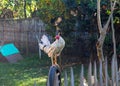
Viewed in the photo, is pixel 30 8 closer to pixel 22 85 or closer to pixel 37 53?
pixel 37 53

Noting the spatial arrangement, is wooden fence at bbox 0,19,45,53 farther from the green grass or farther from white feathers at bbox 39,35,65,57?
white feathers at bbox 39,35,65,57

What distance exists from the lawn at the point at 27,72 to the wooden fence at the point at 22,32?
99 centimetres

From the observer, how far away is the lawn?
730cm

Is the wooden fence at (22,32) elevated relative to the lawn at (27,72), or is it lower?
elevated

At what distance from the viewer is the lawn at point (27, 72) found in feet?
24.0

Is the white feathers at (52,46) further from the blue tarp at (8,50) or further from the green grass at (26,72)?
the blue tarp at (8,50)

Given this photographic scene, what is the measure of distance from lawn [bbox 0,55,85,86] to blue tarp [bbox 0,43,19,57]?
53 cm

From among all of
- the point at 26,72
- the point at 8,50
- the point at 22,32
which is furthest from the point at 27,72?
the point at 22,32

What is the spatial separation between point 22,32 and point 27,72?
3.69 m

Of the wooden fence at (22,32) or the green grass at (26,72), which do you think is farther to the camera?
the wooden fence at (22,32)

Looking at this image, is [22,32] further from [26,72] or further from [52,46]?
[52,46]

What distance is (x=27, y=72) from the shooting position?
856 cm

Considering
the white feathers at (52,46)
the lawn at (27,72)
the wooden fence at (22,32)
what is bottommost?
the lawn at (27,72)

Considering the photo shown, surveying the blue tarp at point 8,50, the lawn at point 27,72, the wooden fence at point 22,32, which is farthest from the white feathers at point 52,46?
the wooden fence at point 22,32
